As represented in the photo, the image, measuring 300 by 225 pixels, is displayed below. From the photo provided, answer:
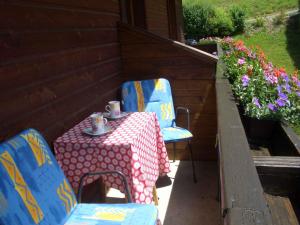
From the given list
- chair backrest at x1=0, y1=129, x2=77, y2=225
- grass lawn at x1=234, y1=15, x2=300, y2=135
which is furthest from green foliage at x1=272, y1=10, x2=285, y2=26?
chair backrest at x1=0, y1=129, x2=77, y2=225

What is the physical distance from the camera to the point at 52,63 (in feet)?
7.29

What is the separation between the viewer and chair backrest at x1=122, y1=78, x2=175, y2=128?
3410 mm

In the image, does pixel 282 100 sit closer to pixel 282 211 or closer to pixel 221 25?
pixel 282 211

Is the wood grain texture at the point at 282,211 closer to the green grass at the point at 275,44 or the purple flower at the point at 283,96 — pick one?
the purple flower at the point at 283,96

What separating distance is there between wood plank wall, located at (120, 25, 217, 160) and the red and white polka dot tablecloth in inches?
52.0

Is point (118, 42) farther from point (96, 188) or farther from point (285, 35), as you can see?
point (285, 35)

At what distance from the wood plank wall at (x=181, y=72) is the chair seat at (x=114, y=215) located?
6.50 feet

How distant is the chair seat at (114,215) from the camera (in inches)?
65.8

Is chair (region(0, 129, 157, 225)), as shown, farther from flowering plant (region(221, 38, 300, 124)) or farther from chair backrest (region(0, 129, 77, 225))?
flowering plant (region(221, 38, 300, 124))

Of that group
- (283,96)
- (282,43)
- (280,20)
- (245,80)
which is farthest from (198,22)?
(283,96)

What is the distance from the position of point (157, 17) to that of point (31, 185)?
5191mm

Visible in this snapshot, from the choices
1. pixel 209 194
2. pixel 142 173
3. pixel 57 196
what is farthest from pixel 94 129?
pixel 209 194

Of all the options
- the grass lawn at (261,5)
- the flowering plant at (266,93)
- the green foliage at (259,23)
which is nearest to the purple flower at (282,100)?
the flowering plant at (266,93)

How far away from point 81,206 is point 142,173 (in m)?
0.39
